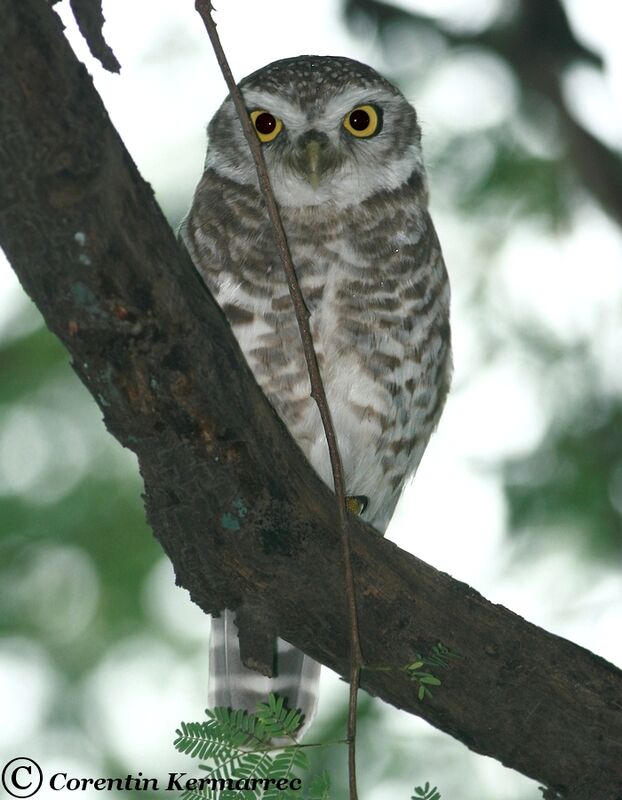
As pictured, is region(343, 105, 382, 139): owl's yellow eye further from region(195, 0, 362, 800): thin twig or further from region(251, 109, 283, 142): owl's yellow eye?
region(195, 0, 362, 800): thin twig

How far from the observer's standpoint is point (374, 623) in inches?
95.3

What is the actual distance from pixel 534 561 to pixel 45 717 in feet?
6.99

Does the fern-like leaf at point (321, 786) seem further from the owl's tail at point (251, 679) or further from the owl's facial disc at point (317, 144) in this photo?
the owl's facial disc at point (317, 144)

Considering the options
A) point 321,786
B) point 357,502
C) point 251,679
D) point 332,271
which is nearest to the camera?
point 321,786

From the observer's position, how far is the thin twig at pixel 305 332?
1988mm

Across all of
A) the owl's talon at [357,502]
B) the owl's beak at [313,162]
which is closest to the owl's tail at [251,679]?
the owl's talon at [357,502]

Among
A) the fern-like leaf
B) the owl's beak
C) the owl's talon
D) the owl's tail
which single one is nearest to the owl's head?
the owl's beak

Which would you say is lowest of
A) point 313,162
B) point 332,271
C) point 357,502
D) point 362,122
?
point 357,502

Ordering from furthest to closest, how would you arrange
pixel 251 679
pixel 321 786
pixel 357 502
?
pixel 251 679
pixel 357 502
pixel 321 786

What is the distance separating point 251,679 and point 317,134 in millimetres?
1552

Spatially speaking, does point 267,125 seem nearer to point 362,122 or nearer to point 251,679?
point 362,122

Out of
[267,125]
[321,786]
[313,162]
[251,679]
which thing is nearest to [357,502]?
[251,679]

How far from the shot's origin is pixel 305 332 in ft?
6.76

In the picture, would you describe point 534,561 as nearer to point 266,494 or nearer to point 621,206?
point 621,206
